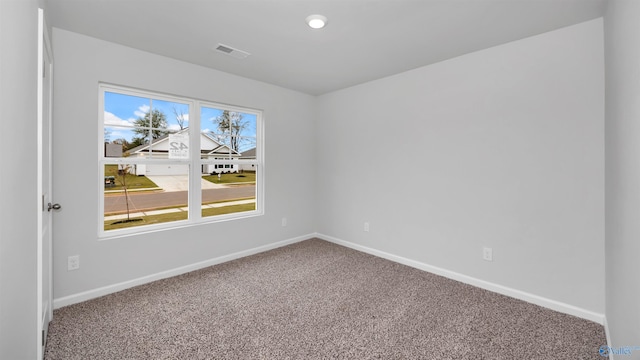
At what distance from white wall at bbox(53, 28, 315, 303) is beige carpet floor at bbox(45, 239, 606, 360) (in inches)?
11.3

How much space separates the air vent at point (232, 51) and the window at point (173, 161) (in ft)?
2.50

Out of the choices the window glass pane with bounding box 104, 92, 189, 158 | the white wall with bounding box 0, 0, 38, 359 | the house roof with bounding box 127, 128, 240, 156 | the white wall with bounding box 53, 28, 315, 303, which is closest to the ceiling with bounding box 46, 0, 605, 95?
the white wall with bounding box 53, 28, 315, 303

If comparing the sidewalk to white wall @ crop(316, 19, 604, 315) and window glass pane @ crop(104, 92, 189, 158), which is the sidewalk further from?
white wall @ crop(316, 19, 604, 315)

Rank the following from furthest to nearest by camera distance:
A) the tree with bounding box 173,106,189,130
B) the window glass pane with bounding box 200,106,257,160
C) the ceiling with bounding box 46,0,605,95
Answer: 1. the window glass pane with bounding box 200,106,257,160
2. the tree with bounding box 173,106,189,130
3. the ceiling with bounding box 46,0,605,95

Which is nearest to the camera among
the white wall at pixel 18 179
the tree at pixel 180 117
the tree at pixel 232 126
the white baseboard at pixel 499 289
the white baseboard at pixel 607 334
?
the white wall at pixel 18 179

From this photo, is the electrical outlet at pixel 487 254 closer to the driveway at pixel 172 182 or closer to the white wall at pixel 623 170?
the white wall at pixel 623 170

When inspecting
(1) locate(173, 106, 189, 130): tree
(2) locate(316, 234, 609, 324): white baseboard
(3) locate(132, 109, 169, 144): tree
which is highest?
(1) locate(173, 106, 189, 130): tree

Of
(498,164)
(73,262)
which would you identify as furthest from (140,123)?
(498,164)

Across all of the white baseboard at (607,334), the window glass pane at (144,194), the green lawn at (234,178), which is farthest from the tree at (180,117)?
the white baseboard at (607,334)

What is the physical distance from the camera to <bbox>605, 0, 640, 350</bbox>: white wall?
1.29 meters

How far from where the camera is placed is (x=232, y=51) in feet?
9.33

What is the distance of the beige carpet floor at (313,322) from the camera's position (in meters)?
1.88

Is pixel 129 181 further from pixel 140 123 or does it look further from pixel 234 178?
pixel 234 178

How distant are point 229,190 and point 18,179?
2.67 meters
